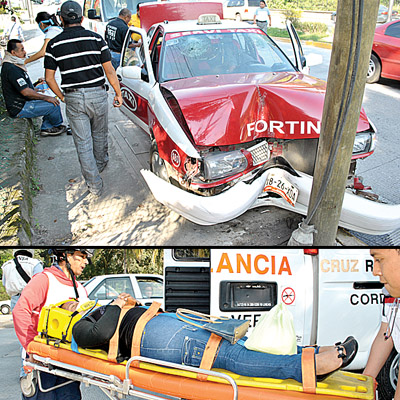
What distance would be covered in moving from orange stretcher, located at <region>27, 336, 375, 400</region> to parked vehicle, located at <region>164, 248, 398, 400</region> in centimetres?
75

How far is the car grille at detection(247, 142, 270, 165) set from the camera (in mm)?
3078

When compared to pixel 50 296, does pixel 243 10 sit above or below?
above

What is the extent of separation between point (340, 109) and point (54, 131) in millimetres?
3354

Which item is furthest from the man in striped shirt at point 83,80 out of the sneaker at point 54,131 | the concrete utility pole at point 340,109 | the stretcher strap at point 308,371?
the stretcher strap at point 308,371

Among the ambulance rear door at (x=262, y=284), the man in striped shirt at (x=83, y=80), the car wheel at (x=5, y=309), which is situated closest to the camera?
the ambulance rear door at (x=262, y=284)

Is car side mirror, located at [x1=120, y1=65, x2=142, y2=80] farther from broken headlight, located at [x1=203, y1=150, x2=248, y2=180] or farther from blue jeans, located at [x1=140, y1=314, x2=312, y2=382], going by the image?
blue jeans, located at [x1=140, y1=314, x2=312, y2=382]

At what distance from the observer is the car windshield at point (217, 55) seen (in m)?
3.74

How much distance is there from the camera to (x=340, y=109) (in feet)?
8.60

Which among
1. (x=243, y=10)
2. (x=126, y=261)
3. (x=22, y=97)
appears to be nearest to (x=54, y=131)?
(x=22, y=97)

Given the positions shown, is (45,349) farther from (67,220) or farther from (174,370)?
(67,220)

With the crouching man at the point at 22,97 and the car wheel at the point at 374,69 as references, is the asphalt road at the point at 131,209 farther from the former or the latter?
the car wheel at the point at 374,69

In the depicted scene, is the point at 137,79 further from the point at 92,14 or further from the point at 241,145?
the point at 92,14

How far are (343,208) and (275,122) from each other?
76 cm

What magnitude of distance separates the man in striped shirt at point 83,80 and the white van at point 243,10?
1.45 m
